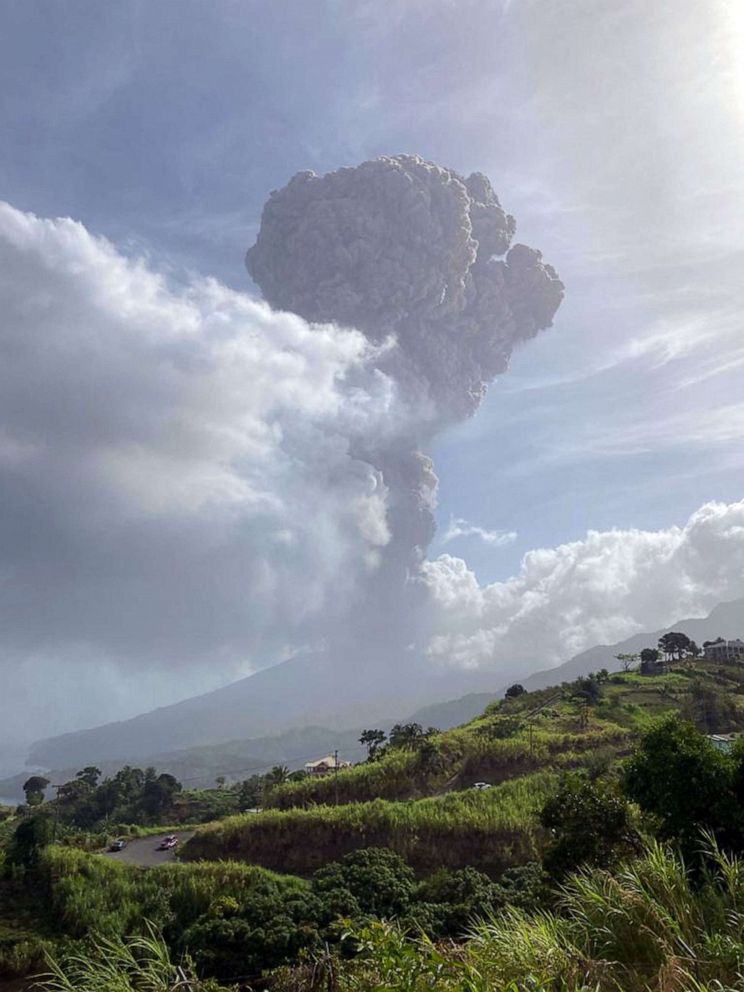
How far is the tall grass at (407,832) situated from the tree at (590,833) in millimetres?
11499

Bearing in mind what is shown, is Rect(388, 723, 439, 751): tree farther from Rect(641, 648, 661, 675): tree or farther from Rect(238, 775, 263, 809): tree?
Rect(641, 648, 661, 675): tree

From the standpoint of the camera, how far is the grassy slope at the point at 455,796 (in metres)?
33.7

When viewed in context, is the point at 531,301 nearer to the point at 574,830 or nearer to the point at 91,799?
the point at 91,799

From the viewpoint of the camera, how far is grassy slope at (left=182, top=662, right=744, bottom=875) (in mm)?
33719

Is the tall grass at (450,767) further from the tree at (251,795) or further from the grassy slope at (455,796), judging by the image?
the tree at (251,795)

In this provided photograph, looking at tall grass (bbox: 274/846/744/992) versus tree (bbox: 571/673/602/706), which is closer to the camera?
tall grass (bbox: 274/846/744/992)

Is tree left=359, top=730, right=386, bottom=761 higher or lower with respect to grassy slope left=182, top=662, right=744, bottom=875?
higher

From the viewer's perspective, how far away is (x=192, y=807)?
217ft

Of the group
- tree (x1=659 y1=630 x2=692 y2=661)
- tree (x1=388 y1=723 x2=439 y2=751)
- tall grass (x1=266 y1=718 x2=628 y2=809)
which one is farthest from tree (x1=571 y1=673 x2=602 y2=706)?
tree (x1=659 y1=630 x2=692 y2=661)

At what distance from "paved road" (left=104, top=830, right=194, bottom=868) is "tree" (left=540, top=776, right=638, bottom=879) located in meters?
25.6

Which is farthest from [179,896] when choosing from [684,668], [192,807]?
[684,668]

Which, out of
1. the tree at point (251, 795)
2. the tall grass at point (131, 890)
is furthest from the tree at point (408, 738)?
the tall grass at point (131, 890)

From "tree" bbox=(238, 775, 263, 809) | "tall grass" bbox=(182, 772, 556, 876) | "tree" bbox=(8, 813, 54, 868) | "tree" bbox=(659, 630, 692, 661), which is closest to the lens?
"tall grass" bbox=(182, 772, 556, 876)

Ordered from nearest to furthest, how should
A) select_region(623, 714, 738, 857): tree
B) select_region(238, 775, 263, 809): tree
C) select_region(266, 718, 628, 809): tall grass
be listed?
1. select_region(623, 714, 738, 857): tree
2. select_region(266, 718, 628, 809): tall grass
3. select_region(238, 775, 263, 809): tree
